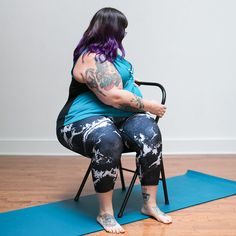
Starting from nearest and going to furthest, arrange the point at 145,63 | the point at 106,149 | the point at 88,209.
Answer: the point at 106,149, the point at 88,209, the point at 145,63

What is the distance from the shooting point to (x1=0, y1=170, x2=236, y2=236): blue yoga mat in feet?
6.38

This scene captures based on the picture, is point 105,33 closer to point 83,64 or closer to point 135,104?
point 83,64

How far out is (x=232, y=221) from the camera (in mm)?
2072

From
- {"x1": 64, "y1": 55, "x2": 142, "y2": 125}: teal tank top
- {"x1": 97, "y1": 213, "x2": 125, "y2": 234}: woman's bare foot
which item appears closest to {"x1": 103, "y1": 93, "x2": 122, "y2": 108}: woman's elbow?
{"x1": 64, "y1": 55, "x2": 142, "y2": 125}: teal tank top

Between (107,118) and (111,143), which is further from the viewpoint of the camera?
(107,118)

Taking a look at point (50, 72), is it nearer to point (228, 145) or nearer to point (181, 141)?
point (181, 141)

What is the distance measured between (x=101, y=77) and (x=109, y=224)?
0.72 metres

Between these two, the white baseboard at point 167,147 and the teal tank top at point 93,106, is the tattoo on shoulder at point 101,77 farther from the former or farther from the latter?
the white baseboard at point 167,147

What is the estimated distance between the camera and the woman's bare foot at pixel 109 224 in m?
1.93

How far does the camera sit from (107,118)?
2.10 metres

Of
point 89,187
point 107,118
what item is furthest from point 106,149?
point 89,187

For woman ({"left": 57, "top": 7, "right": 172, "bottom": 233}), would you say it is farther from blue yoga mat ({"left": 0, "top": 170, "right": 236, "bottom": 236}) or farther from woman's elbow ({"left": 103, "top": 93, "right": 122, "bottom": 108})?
blue yoga mat ({"left": 0, "top": 170, "right": 236, "bottom": 236})

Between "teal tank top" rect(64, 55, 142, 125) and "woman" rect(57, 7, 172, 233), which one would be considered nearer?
"woman" rect(57, 7, 172, 233)

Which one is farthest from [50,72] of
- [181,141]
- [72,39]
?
[181,141]
